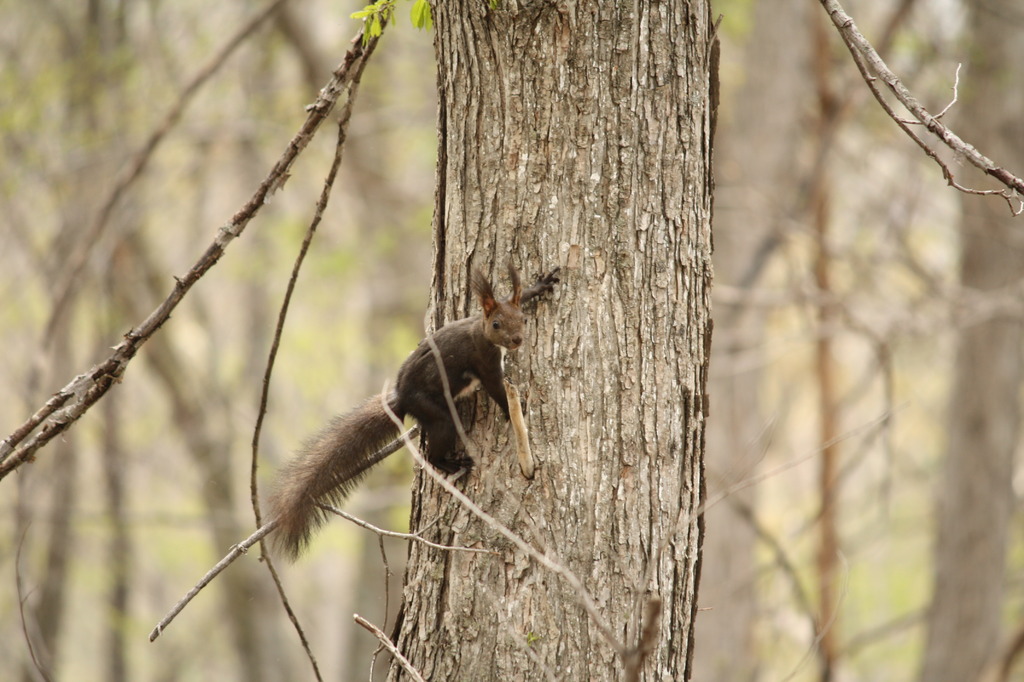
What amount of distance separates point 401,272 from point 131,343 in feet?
24.0

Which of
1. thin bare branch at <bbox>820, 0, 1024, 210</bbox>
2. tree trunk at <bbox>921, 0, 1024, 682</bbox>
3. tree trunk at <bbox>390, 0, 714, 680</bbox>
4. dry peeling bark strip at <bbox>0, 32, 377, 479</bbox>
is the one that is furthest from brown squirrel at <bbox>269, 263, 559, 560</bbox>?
tree trunk at <bbox>921, 0, 1024, 682</bbox>

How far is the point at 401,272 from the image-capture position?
937cm

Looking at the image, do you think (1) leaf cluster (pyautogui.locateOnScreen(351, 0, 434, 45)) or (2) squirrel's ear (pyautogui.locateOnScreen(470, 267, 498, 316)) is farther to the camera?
(2) squirrel's ear (pyautogui.locateOnScreen(470, 267, 498, 316))

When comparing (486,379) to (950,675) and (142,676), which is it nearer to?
(950,675)

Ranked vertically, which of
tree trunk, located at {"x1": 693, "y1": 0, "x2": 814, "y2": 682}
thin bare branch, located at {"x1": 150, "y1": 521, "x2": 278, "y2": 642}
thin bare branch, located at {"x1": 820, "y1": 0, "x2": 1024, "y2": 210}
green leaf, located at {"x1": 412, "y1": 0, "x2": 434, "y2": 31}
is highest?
tree trunk, located at {"x1": 693, "y1": 0, "x2": 814, "y2": 682}

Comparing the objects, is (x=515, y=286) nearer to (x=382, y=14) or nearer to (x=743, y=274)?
(x=382, y=14)

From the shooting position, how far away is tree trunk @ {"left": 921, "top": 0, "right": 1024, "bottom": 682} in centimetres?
617

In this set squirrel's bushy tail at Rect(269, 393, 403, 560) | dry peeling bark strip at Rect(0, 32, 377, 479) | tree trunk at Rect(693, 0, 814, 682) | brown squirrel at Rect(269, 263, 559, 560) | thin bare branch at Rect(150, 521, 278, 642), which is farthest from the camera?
tree trunk at Rect(693, 0, 814, 682)

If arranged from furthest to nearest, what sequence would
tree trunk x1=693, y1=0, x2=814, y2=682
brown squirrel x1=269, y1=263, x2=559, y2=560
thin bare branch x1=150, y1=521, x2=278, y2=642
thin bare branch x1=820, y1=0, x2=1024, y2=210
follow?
tree trunk x1=693, y1=0, x2=814, y2=682, brown squirrel x1=269, y1=263, x2=559, y2=560, thin bare branch x1=150, y1=521, x2=278, y2=642, thin bare branch x1=820, y1=0, x2=1024, y2=210

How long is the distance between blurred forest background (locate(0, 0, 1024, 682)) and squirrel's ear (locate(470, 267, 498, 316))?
1822 millimetres

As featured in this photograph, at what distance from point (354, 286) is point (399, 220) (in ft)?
7.91

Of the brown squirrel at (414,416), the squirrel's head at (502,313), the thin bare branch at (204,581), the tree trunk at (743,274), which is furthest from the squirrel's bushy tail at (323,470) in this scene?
the tree trunk at (743,274)

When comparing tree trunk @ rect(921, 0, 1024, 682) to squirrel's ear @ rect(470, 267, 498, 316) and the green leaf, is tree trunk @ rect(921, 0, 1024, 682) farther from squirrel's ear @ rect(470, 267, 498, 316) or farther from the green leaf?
the green leaf

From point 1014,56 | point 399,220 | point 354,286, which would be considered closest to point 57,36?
point 399,220
